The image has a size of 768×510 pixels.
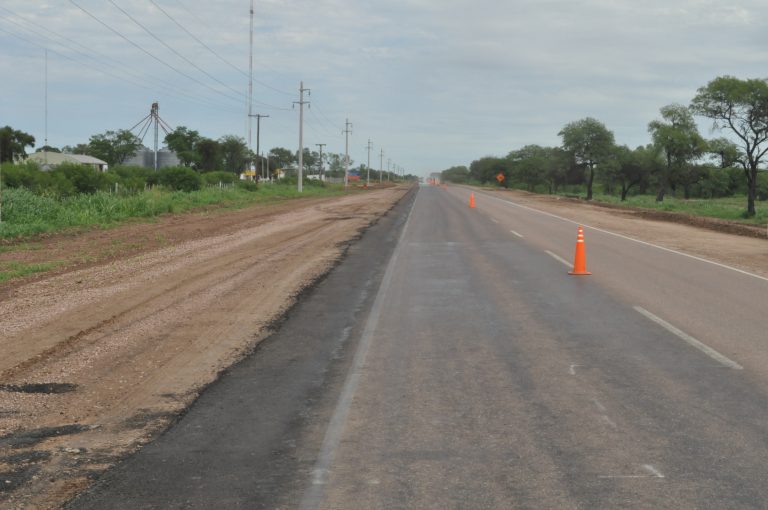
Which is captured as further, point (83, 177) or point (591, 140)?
point (591, 140)

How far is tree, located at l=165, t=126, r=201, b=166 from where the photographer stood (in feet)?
341

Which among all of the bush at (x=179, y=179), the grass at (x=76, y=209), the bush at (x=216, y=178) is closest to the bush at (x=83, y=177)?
the grass at (x=76, y=209)

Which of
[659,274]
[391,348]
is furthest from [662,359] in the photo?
[659,274]

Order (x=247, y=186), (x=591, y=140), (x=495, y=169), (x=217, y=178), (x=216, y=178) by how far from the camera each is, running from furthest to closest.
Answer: (x=495, y=169) < (x=591, y=140) < (x=217, y=178) < (x=216, y=178) < (x=247, y=186)

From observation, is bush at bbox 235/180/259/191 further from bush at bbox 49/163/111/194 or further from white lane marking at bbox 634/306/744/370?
white lane marking at bbox 634/306/744/370

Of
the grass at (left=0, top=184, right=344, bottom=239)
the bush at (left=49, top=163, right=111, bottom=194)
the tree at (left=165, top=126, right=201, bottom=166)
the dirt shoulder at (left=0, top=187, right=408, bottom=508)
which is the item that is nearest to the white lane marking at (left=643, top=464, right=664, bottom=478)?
the dirt shoulder at (left=0, top=187, right=408, bottom=508)

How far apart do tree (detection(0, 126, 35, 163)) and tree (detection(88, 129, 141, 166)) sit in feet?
49.4

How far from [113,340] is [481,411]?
454 centimetres

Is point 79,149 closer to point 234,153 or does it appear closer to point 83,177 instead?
point 234,153

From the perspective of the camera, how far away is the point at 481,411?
5.77 m

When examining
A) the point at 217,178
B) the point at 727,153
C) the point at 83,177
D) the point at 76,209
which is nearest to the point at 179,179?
the point at 217,178

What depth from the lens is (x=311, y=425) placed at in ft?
17.9

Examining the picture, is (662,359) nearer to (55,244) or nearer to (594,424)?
(594,424)

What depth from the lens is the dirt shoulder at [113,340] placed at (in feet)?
16.4
